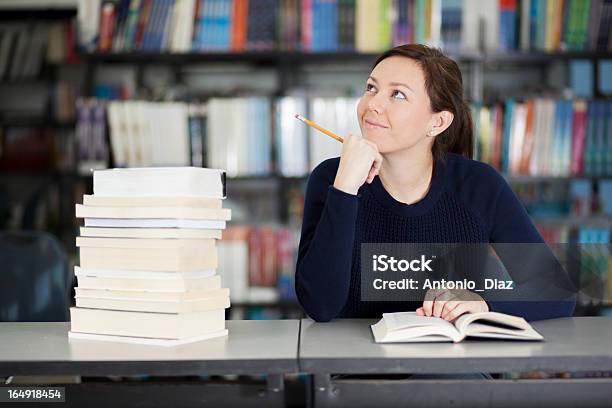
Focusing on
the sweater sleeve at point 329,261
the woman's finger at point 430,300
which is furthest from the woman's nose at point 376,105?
the woman's finger at point 430,300

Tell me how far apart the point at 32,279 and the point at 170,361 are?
3.92 ft

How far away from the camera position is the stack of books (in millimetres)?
1284

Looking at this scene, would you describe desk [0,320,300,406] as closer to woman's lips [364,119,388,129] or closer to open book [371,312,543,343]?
open book [371,312,543,343]

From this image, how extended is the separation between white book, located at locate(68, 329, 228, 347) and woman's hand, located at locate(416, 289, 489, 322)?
1.20 feet

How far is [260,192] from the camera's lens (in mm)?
4301

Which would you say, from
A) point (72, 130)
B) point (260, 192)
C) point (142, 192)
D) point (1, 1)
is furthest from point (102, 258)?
point (1, 1)

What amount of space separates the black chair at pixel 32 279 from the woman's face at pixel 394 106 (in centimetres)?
99

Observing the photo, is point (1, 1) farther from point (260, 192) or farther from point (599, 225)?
point (599, 225)

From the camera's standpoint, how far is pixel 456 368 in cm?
113

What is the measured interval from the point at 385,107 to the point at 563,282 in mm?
525

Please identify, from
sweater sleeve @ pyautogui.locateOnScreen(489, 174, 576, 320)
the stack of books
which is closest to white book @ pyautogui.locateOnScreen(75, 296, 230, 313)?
the stack of books

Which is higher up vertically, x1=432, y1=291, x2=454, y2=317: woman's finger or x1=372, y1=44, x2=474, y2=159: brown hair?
x1=372, y1=44, x2=474, y2=159: brown hair

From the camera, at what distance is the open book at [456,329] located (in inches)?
49.0

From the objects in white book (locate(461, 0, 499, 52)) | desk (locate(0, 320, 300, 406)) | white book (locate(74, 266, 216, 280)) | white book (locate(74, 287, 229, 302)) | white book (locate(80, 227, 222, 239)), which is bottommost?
desk (locate(0, 320, 300, 406))
